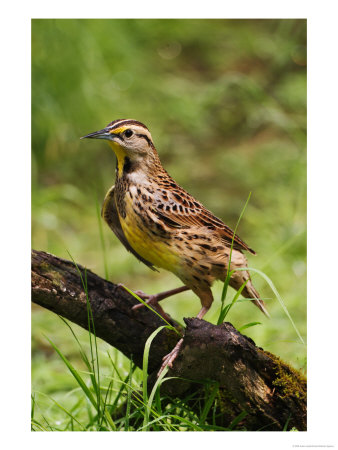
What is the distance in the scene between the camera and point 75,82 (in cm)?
550

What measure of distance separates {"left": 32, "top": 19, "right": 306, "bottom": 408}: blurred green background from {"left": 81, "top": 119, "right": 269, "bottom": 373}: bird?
5.75 feet

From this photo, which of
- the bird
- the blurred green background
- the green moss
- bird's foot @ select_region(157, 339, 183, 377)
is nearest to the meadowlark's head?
the bird

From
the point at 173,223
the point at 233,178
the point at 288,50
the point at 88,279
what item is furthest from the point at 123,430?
the point at 288,50

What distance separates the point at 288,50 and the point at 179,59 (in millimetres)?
1444

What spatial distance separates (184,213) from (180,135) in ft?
13.5

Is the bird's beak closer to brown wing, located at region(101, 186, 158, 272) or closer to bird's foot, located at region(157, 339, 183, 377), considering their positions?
brown wing, located at region(101, 186, 158, 272)

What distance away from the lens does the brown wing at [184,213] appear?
3.00m

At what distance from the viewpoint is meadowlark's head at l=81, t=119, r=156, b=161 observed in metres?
2.95

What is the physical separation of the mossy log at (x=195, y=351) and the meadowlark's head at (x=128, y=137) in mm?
630

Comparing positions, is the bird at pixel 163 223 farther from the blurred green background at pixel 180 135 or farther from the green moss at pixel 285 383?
the blurred green background at pixel 180 135

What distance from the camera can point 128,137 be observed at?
117 inches

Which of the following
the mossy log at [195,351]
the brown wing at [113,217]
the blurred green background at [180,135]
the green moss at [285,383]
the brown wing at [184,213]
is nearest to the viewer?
the mossy log at [195,351]

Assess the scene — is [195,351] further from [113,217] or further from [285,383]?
[113,217]

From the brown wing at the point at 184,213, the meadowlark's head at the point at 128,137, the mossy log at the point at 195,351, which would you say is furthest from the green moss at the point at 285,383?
the meadowlark's head at the point at 128,137
